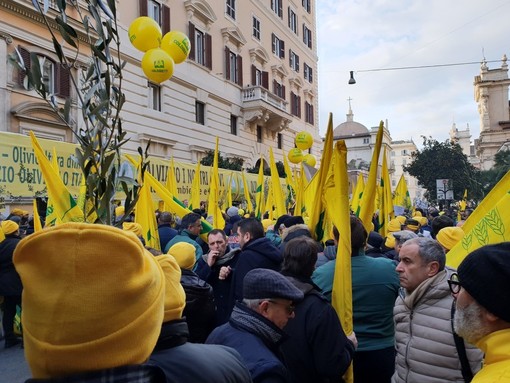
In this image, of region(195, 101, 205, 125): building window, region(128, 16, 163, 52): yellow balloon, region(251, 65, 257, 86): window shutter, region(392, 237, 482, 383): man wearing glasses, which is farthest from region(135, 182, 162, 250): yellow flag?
region(251, 65, 257, 86): window shutter

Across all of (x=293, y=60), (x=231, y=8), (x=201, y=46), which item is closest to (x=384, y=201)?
(x=201, y=46)

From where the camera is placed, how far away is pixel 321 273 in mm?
3512

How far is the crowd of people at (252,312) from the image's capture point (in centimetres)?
117

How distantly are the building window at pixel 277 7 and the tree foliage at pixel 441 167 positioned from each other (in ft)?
44.2

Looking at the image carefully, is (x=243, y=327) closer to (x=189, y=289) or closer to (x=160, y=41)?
(x=189, y=289)

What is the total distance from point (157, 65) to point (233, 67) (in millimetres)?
18942

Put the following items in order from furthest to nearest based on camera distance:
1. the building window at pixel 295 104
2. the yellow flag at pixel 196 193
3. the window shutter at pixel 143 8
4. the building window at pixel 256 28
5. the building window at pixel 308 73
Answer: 1. the building window at pixel 308 73
2. the building window at pixel 295 104
3. the building window at pixel 256 28
4. the window shutter at pixel 143 8
5. the yellow flag at pixel 196 193

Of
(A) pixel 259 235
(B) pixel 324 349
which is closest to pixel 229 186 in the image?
(A) pixel 259 235

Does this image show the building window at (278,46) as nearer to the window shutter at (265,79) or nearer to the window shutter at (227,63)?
the window shutter at (265,79)

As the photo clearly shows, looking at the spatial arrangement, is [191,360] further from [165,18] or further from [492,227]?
[165,18]

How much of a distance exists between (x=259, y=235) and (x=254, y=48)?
25.4m

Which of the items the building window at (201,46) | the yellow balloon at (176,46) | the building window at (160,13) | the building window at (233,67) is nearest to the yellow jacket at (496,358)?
the yellow balloon at (176,46)

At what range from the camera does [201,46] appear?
76.4ft

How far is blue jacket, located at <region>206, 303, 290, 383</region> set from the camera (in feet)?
6.43
